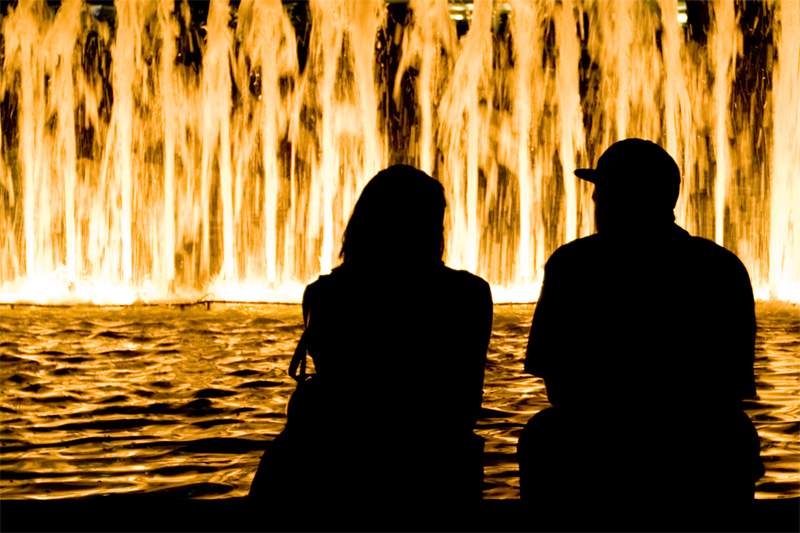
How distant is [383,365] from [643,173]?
0.83m

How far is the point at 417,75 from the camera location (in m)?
16.1

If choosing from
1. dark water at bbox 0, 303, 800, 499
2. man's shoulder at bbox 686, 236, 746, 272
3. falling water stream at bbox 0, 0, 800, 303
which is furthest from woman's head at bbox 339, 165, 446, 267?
falling water stream at bbox 0, 0, 800, 303

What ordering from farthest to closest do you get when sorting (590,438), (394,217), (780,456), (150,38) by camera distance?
(150,38) → (780,456) → (590,438) → (394,217)

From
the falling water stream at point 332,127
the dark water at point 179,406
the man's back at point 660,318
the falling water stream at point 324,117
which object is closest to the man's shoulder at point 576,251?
the man's back at point 660,318

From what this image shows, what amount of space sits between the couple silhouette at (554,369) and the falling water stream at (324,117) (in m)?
11.0

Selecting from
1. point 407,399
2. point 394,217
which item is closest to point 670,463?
point 407,399

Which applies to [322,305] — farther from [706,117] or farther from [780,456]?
[706,117]

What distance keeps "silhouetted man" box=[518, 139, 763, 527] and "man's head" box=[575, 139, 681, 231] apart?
0.02 m

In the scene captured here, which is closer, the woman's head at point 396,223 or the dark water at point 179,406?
the woman's head at point 396,223

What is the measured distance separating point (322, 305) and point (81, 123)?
15.2m

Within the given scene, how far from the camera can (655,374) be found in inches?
90.0

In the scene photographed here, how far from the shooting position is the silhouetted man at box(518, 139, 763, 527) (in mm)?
2287

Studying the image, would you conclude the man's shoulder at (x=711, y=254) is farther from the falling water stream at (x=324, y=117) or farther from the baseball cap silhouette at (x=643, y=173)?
the falling water stream at (x=324, y=117)

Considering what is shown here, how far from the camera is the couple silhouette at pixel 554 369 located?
216 centimetres
